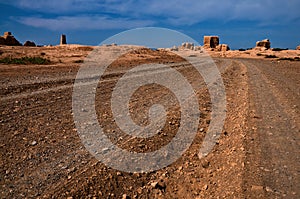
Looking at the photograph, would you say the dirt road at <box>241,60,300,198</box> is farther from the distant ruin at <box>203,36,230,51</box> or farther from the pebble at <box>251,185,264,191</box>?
the distant ruin at <box>203,36,230,51</box>

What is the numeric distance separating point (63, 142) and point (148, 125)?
1868 millimetres

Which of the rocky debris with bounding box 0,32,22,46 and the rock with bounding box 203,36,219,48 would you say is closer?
the rocky debris with bounding box 0,32,22,46

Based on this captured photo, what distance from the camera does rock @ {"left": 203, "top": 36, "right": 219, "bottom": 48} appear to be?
92881mm

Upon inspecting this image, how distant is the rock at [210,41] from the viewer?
9288cm

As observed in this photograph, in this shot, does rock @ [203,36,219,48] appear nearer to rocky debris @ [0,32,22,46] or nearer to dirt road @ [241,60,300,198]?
rocky debris @ [0,32,22,46]

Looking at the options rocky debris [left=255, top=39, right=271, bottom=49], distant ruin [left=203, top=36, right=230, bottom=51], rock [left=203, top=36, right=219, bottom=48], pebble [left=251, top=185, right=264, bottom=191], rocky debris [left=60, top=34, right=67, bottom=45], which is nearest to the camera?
pebble [left=251, top=185, right=264, bottom=191]

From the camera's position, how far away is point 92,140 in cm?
510

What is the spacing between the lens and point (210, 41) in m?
93.7

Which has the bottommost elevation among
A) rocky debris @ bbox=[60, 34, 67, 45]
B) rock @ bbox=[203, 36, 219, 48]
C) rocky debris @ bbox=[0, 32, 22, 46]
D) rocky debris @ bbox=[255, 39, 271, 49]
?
rocky debris @ bbox=[0, 32, 22, 46]

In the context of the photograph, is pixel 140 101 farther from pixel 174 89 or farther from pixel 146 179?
pixel 146 179

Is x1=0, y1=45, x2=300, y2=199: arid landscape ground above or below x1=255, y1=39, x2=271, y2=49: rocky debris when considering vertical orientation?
below

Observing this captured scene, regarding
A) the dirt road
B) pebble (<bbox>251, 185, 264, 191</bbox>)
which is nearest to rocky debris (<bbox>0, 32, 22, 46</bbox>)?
the dirt road

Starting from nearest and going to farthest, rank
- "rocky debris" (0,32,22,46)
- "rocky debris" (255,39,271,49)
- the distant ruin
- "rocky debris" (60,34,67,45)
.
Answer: "rocky debris" (0,32,22,46), "rocky debris" (60,34,67,45), "rocky debris" (255,39,271,49), the distant ruin

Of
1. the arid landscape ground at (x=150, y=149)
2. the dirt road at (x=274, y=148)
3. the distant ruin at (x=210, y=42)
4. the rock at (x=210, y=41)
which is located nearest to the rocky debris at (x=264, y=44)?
the distant ruin at (x=210, y=42)
